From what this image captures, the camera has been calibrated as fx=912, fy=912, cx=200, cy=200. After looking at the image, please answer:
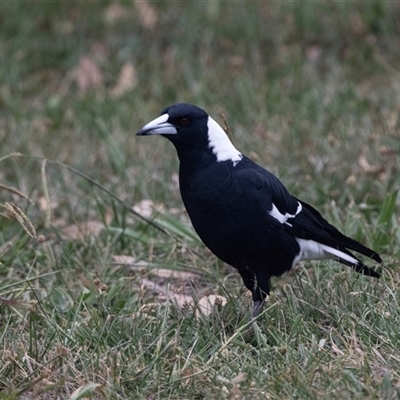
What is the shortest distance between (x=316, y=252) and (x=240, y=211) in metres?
0.45

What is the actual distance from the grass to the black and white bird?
0.11 metres

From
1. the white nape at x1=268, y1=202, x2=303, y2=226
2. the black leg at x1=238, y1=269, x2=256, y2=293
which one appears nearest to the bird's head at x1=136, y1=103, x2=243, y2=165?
the white nape at x1=268, y1=202, x2=303, y2=226

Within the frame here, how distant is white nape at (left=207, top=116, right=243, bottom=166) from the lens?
3.38m

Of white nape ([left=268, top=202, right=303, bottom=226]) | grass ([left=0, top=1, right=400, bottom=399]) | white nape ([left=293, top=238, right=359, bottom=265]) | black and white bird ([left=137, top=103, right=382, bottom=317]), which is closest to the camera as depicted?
grass ([left=0, top=1, right=400, bottom=399])

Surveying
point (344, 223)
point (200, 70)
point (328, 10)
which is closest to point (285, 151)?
point (344, 223)

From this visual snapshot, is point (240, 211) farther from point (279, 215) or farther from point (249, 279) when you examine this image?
point (249, 279)

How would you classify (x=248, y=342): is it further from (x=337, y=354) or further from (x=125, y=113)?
(x=125, y=113)

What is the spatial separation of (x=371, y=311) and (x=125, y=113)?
298 cm

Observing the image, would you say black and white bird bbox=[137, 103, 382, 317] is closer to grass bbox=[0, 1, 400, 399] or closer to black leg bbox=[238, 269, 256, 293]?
black leg bbox=[238, 269, 256, 293]

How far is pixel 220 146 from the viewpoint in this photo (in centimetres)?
340

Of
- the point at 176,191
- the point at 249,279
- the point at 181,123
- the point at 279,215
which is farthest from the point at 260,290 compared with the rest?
the point at 176,191

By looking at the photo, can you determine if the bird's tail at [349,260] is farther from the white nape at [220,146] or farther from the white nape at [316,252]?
the white nape at [220,146]

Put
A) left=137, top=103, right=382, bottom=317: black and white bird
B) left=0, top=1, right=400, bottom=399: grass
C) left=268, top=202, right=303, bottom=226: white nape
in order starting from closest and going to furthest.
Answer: left=0, top=1, right=400, bottom=399: grass < left=137, top=103, right=382, bottom=317: black and white bird < left=268, top=202, right=303, bottom=226: white nape

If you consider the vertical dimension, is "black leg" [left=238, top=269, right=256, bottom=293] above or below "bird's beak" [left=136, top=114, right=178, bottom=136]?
below
